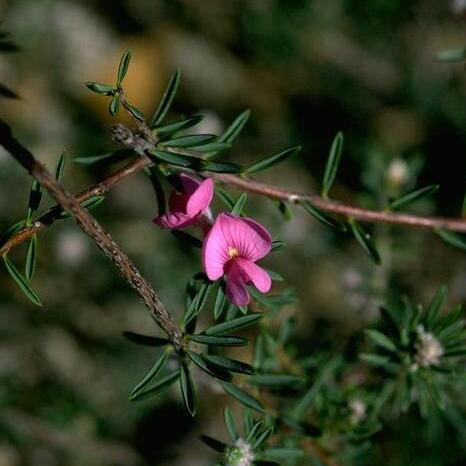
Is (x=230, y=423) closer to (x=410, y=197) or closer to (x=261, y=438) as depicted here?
(x=261, y=438)

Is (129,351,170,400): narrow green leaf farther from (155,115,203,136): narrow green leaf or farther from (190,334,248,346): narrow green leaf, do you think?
(155,115,203,136): narrow green leaf

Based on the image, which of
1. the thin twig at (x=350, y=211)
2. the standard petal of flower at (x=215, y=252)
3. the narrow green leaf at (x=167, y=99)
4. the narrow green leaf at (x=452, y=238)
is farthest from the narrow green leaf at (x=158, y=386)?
the narrow green leaf at (x=452, y=238)

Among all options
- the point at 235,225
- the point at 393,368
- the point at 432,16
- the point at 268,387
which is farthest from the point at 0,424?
the point at 432,16

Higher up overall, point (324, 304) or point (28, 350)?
point (324, 304)

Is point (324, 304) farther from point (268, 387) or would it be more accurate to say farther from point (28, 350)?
Result: point (268, 387)

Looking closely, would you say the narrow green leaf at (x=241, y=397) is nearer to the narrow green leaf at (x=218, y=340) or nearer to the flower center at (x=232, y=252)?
the narrow green leaf at (x=218, y=340)

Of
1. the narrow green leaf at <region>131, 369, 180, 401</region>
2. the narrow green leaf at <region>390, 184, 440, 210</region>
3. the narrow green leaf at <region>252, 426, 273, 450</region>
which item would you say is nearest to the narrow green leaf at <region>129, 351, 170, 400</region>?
the narrow green leaf at <region>131, 369, 180, 401</region>

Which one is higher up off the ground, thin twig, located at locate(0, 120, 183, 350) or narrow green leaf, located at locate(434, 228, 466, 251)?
narrow green leaf, located at locate(434, 228, 466, 251)
